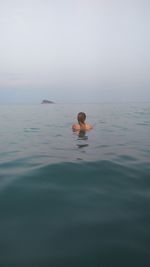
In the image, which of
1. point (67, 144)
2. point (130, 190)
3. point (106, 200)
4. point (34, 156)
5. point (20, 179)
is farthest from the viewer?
point (67, 144)

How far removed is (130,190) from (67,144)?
574 cm

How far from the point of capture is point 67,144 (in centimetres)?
1055

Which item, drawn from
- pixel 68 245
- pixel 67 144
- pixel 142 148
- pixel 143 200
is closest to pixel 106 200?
pixel 143 200

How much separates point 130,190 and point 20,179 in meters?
2.52

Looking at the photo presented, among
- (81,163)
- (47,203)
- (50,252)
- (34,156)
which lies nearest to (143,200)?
(47,203)

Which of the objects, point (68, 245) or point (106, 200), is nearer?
point (68, 245)

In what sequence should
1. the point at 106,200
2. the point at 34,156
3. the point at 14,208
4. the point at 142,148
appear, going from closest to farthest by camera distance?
1. the point at 14,208
2. the point at 106,200
3. the point at 34,156
4. the point at 142,148

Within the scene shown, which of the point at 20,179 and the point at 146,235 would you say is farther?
the point at 20,179

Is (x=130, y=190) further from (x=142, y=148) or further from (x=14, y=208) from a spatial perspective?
(x=142, y=148)

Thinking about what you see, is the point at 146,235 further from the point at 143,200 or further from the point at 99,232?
the point at 143,200

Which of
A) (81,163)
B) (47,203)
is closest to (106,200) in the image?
(47,203)

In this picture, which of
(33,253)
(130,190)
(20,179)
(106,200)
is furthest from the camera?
(20,179)

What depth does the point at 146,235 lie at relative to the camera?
3.44 m

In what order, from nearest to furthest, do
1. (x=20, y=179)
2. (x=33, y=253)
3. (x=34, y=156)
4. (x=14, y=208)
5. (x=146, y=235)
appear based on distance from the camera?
(x=33, y=253) → (x=146, y=235) → (x=14, y=208) → (x=20, y=179) → (x=34, y=156)
